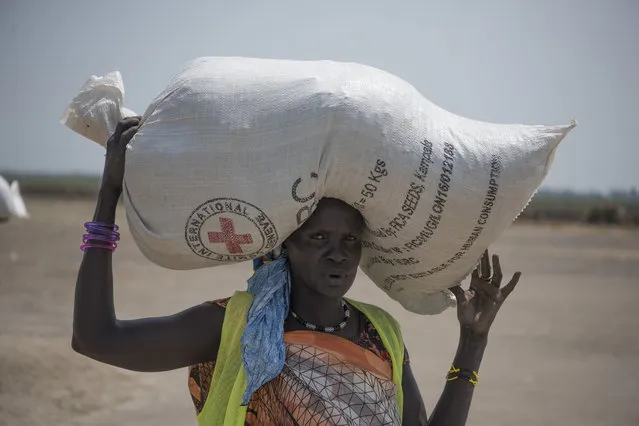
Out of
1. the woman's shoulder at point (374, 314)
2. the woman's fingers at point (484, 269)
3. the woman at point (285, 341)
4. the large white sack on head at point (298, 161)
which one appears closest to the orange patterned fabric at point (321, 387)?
the woman at point (285, 341)

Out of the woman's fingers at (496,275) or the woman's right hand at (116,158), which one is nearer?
the woman's right hand at (116,158)

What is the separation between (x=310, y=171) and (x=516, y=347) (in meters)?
5.94

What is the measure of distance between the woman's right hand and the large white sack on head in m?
0.04

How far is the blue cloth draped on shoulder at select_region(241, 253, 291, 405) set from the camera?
1793 millimetres

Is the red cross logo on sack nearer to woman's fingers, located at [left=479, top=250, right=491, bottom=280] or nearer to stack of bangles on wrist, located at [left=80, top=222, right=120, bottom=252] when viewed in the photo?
stack of bangles on wrist, located at [left=80, top=222, right=120, bottom=252]

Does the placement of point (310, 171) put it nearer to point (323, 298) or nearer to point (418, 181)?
point (418, 181)

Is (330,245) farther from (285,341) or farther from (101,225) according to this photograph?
(101,225)

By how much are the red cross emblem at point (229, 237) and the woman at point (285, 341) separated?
6.6 inches

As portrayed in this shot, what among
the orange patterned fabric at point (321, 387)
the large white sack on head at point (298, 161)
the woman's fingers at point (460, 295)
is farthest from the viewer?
the woman's fingers at point (460, 295)

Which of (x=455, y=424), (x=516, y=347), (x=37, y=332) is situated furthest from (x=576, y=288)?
(x=455, y=424)

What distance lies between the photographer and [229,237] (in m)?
1.78

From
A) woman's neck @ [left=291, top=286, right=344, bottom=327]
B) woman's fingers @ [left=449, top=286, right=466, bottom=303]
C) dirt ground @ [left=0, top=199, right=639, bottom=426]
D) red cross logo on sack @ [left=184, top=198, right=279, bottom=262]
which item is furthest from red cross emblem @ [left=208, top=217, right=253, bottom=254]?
dirt ground @ [left=0, top=199, right=639, bottom=426]

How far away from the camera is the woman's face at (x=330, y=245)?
188cm

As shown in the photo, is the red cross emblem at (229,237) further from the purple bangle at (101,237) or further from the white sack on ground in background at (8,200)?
the white sack on ground in background at (8,200)
